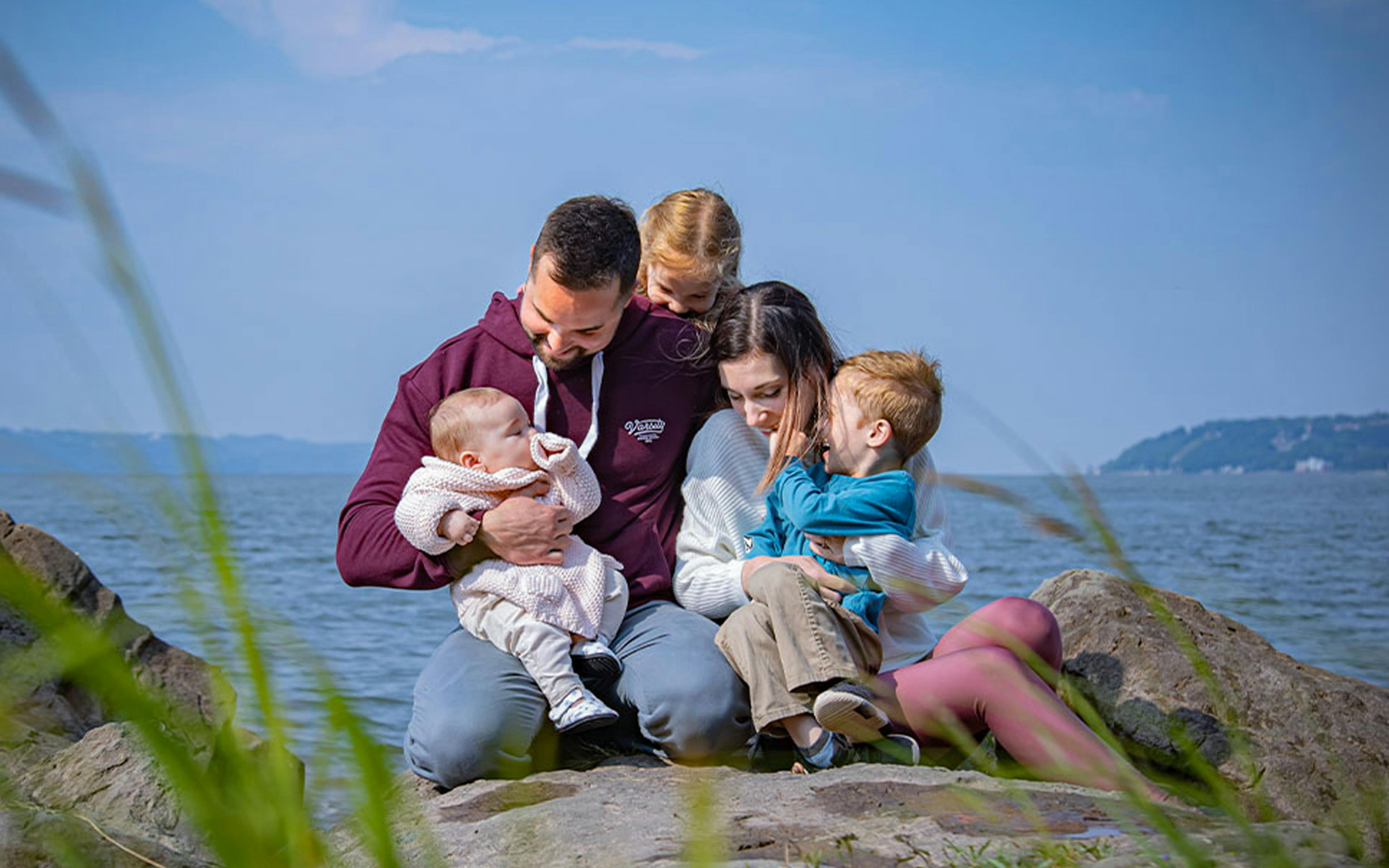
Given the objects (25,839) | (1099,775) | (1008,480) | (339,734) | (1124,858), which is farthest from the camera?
(1099,775)

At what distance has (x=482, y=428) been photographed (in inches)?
145

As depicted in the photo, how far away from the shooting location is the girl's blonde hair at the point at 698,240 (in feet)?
13.4

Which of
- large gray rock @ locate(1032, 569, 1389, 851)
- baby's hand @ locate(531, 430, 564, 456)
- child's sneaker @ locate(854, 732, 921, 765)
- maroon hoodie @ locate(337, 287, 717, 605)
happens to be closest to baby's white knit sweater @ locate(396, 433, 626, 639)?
baby's hand @ locate(531, 430, 564, 456)

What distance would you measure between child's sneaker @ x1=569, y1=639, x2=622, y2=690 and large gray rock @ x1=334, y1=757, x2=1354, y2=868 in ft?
1.03

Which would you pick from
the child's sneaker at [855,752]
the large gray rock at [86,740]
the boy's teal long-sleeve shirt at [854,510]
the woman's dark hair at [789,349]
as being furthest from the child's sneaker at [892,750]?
the large gray rock at [86,740]

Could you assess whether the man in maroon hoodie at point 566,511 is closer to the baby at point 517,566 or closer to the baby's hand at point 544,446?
the baby at point 517,566

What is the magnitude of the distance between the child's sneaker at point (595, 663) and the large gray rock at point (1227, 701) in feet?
5.88

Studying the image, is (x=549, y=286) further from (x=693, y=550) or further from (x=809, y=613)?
(x=809, y=613)

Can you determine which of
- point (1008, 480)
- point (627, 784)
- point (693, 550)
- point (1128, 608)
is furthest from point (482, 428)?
point (1128, 608)

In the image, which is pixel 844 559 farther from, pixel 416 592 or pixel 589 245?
pixel 416 592

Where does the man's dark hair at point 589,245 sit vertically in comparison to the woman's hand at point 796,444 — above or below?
above

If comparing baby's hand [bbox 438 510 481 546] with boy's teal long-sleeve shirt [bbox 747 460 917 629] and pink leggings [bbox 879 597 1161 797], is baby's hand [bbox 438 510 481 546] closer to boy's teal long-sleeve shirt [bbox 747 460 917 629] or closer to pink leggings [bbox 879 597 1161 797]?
boy's teal long-sleeve shirt [bbox 747 460 917 629]

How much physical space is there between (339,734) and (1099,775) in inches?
89.8

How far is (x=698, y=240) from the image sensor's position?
4102 millimetres
